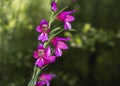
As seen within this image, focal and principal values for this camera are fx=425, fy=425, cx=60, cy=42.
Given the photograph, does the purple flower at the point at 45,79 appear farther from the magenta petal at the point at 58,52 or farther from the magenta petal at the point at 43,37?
the magenta petal at the point at 43,37

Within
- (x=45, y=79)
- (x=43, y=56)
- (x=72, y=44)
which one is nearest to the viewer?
(x=43, y=56)

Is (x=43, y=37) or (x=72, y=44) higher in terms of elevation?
(x=43, y=37)

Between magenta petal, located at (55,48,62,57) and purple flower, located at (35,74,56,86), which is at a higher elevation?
magenta petal, located at (55,48,62,57)

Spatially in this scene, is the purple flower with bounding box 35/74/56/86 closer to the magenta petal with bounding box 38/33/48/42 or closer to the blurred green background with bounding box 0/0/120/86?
the magenta petal with bounding box 38/33/48/42

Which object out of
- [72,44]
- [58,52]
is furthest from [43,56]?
[72,44]

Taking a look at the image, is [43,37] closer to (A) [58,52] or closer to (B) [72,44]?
(A) [58,52]

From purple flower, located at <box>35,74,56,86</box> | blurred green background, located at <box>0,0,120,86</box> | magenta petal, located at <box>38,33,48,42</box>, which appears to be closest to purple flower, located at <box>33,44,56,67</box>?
magenta petal, located at <box>38,33,48,42</box>

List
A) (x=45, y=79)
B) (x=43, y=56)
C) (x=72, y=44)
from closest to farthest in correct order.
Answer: (x=43, y=56)
(x=45, y=79)
(x=72, y=44)

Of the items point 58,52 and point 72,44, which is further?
point 72,44

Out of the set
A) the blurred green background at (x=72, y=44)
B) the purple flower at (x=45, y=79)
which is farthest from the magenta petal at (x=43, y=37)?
the blurred green background at (x=72, y=44)
